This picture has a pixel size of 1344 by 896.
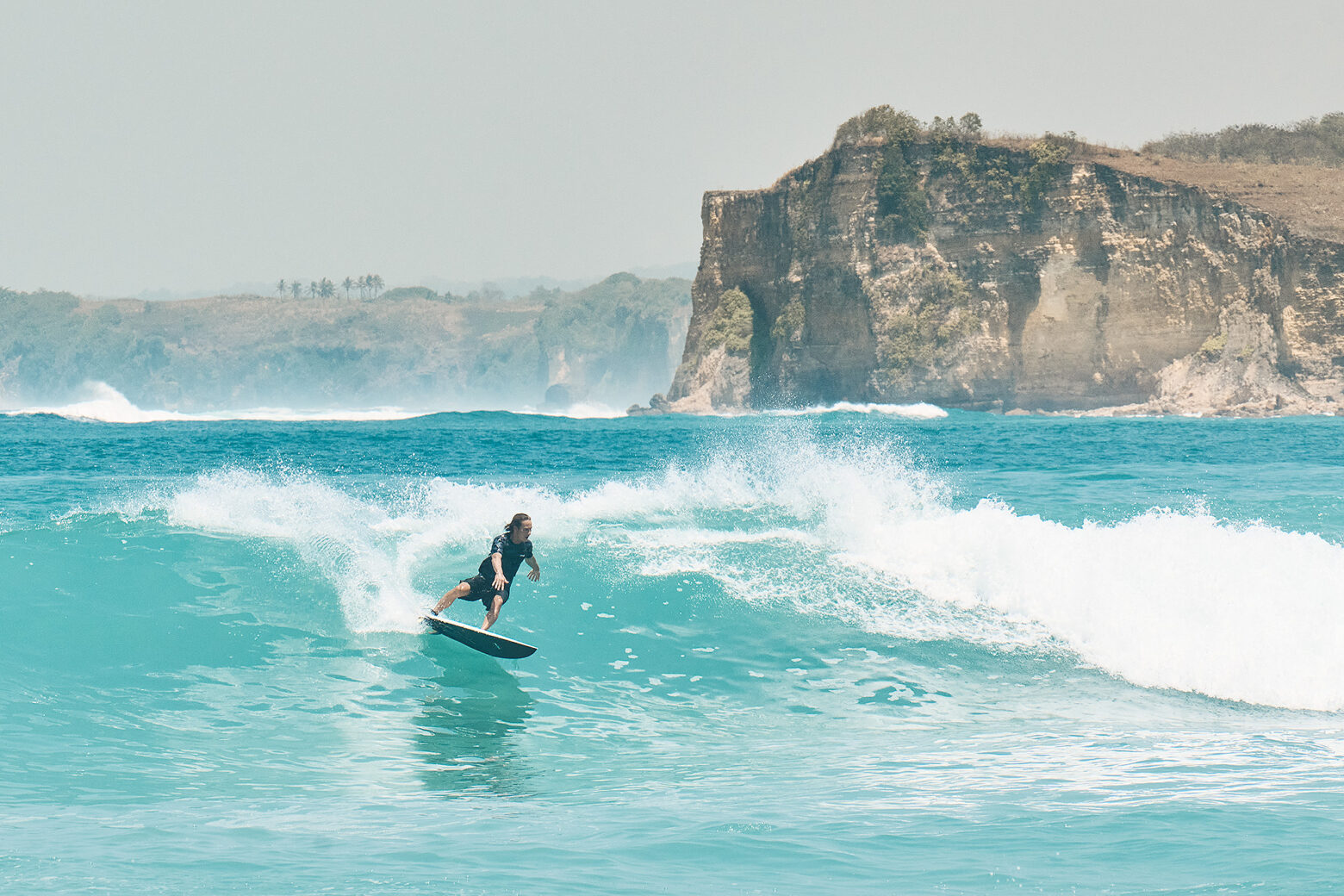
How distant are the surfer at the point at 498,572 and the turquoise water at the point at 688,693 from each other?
56 centimetres

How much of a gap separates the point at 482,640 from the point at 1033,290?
186ft

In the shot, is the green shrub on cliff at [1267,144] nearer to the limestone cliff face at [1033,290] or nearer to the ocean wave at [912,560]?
the limestone cliff face at [1033,290]

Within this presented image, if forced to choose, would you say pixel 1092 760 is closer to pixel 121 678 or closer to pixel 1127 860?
pixel 1127 860

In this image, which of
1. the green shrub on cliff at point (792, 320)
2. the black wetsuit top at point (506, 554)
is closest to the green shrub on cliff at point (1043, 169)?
the green shrub on cliff at point (792, 320)

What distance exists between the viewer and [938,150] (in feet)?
207

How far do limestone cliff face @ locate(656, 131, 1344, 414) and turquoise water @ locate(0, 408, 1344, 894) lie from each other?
4295cm

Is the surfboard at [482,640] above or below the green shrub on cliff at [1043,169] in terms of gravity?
below

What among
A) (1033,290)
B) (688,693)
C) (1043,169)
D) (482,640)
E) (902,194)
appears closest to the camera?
(688,693)

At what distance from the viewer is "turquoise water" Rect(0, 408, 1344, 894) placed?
5.86 m

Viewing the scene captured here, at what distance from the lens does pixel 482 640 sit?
33.7ft

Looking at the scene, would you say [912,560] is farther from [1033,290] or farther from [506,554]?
[1033,290]

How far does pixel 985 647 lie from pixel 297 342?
17847 cm

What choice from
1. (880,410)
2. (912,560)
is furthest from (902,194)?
(912,560)

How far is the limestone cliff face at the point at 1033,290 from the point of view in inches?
2266
